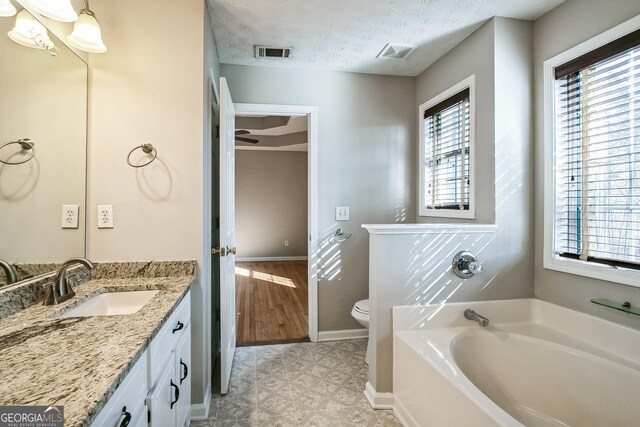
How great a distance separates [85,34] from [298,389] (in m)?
2.31

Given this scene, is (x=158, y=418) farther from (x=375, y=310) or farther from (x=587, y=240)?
(x=587, y=240)

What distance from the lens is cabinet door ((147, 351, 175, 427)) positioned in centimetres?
97

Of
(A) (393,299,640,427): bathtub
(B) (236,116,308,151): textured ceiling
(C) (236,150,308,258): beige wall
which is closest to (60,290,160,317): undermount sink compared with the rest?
(A) (393,299,640,427): bathtub

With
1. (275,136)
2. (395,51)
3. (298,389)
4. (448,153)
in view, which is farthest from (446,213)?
(275,136)

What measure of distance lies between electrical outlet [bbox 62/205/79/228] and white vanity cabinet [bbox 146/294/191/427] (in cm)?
67

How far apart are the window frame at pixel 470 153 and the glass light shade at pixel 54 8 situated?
2.33 metres

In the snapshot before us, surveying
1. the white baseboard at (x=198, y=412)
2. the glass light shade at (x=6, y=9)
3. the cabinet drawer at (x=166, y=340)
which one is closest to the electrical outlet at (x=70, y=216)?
the cabinet drawer at (x=166, y=340)

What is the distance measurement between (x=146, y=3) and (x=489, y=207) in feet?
7.97

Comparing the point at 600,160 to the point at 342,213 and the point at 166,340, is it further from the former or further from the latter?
the point at 166,340

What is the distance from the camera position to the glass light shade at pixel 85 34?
1.32 metres

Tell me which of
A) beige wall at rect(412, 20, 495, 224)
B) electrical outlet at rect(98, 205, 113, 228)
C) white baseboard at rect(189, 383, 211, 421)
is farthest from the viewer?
beige wall at rect(412, 20, 495, 224)

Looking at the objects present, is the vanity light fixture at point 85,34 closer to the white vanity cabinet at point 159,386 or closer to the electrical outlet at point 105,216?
the electrical outlet at point 105,216

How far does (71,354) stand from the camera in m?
0.77

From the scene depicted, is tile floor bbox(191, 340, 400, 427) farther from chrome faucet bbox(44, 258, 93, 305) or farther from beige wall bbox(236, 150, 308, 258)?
beige wall bbox(236, 150, 308, 258)
